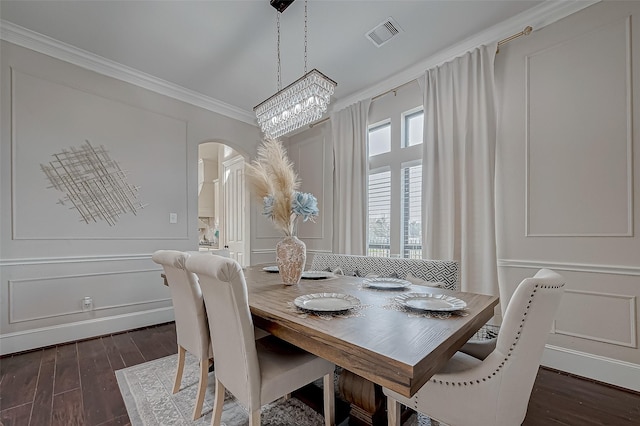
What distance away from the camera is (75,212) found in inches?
109

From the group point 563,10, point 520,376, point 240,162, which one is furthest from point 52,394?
point 563,10

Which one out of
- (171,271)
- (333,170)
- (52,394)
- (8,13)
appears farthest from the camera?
(333,170)

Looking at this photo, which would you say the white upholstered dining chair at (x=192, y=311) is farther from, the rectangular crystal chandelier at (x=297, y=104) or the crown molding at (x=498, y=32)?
the crown molding at (x=498, y=32)

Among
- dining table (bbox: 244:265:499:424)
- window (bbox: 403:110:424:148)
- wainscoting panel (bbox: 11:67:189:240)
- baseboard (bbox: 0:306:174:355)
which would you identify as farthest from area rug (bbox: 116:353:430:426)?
window (bbox: 403:110:424:148)

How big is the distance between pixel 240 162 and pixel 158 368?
364cm

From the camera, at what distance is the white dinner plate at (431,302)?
3.80ft

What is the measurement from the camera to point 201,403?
1.54 metres

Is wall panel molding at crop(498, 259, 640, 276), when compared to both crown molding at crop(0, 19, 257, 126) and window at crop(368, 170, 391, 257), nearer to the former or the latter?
window at crop(368, 170, 391, 257)

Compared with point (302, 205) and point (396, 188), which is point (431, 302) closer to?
point (302, 205)

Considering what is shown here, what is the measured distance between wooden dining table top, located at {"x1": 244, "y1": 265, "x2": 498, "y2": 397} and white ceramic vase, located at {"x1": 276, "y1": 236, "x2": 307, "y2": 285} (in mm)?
293

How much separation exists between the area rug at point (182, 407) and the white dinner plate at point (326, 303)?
0.76 metres

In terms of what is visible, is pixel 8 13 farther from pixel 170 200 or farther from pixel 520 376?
pixel 520 376

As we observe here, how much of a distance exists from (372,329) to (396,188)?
8.13ft

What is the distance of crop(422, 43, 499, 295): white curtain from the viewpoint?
2.43m
